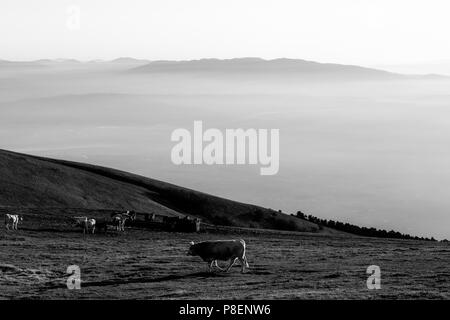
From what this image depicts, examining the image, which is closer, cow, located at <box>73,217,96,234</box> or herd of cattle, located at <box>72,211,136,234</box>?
cow, located at <box>73,217,96,234</box>

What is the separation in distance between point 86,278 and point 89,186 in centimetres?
7663

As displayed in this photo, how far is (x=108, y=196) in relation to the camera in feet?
374

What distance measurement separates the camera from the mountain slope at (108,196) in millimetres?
105500

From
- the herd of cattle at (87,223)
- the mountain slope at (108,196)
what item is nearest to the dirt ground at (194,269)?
the herd of cattle at (87,223)

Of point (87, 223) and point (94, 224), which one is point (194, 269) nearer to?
point (87, 223)

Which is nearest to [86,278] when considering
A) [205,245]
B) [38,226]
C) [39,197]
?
[205,245]

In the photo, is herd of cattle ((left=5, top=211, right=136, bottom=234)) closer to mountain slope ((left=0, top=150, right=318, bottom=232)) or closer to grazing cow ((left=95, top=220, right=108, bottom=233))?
grazing cow ((left=95, top=220, right=108, bottom=233))

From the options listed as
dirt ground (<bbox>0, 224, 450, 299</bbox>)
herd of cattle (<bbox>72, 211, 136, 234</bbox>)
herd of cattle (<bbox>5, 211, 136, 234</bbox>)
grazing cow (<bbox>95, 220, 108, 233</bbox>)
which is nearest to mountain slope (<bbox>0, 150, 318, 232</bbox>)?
herd of cattle (<bbox>5, 211, 136, 234</bbox>)

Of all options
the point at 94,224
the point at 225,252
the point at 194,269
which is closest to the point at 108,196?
the point at 94,224

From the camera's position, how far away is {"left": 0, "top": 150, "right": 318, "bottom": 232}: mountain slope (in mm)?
105500

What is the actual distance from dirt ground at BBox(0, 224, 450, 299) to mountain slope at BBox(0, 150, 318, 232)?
37.5 meters

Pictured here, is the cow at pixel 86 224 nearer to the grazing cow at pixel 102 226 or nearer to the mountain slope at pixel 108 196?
the grazing cow at pixel 102 226
